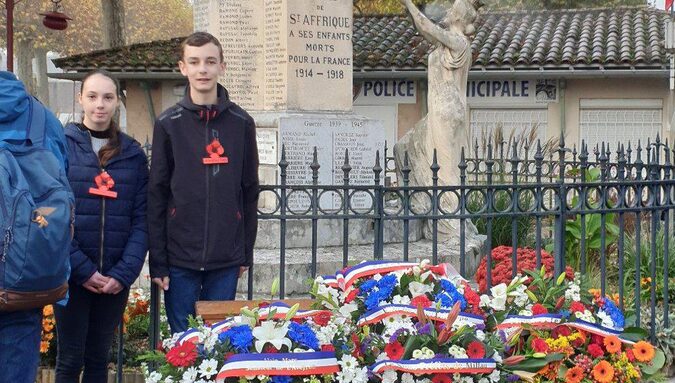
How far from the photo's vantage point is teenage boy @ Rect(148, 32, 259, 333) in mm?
4770

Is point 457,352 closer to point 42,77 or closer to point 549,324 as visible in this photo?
point 549,324

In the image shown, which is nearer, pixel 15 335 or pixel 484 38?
pixel 15 335

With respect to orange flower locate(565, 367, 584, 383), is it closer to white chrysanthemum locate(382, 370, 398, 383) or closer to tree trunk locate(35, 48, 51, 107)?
white chrysanthemum locate(382, 370, 398, 383)

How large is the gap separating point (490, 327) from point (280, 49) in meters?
4.30

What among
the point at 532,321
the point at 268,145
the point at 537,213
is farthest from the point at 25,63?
the point at 532,321

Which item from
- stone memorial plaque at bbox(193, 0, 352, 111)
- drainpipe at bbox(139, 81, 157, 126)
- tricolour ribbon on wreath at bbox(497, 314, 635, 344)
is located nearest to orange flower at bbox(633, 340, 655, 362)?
tricolour ribbon on wreath at bbox(497, 314, 635, 344)

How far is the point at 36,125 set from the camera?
3.95 meters

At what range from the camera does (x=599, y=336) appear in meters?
4.59

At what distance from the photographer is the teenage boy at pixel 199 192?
15.6ft

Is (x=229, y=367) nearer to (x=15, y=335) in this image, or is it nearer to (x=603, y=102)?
(x=15, y=335)

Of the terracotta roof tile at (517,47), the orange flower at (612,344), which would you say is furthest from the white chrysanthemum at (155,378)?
the terracotta roof tile at (517,47)

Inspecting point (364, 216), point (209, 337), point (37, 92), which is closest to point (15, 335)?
point (209, 337)

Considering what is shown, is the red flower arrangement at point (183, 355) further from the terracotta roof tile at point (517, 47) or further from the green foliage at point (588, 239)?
the terracotta roof tile at point (517, 47)

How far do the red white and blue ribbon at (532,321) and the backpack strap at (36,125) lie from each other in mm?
2147
